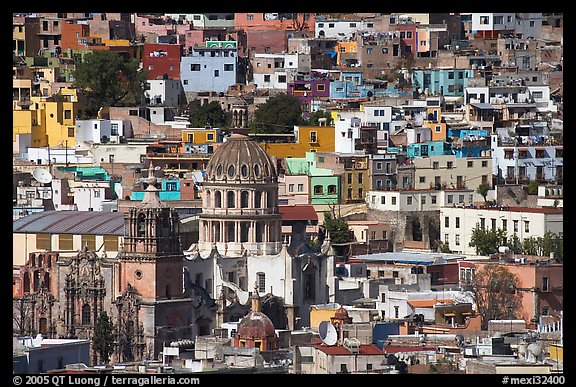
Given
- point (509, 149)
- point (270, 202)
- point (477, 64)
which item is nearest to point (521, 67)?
point (477, 64)

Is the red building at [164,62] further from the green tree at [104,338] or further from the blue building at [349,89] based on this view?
the green tree at [104,338]

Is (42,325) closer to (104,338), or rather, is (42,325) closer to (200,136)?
(104,338)

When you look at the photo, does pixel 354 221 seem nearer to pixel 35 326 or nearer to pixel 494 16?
pixel 35 326

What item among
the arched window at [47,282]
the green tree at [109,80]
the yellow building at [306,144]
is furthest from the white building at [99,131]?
the arched window at [47,282]

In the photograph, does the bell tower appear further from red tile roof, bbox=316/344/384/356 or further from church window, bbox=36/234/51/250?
red tile roof, bbox=316/344/384/356

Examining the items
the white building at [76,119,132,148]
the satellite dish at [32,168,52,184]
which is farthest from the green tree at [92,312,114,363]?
the white building at [76,119,132,148]

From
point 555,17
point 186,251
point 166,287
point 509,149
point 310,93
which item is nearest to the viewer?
point 166,287
